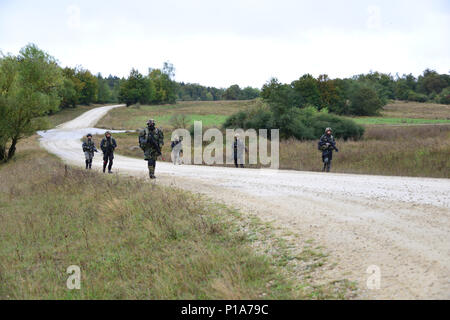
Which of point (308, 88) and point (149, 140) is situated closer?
point (149, 140)

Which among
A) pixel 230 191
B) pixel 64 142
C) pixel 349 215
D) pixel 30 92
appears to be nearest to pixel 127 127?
pixel 64 142

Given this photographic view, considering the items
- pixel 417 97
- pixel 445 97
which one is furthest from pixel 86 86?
pixel 445 97

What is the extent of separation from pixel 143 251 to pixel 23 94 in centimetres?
3218

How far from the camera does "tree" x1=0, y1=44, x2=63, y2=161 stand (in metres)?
34.7

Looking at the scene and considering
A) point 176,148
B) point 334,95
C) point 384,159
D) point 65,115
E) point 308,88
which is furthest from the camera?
point 65,115

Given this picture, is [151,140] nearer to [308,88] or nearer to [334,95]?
[308,88]

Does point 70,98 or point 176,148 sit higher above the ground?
point 70,98

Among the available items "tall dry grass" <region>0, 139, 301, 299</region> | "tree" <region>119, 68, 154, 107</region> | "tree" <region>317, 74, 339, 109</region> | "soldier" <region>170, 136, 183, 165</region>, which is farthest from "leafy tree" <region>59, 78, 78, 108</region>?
"tall dry grass" <region>0, 139, 301, 299</region>

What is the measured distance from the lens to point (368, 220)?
7.41 metres

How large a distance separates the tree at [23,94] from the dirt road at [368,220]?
1090 inches

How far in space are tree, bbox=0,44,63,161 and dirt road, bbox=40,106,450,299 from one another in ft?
90.9

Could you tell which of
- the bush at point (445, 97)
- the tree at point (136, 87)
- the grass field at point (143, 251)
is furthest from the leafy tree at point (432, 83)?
the grass field at point (143, 251)

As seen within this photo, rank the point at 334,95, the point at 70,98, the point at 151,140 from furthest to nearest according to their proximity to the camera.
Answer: the point at 70,98
the point at 334,95
the point at 151,140

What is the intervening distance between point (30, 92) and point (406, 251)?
36.4m
